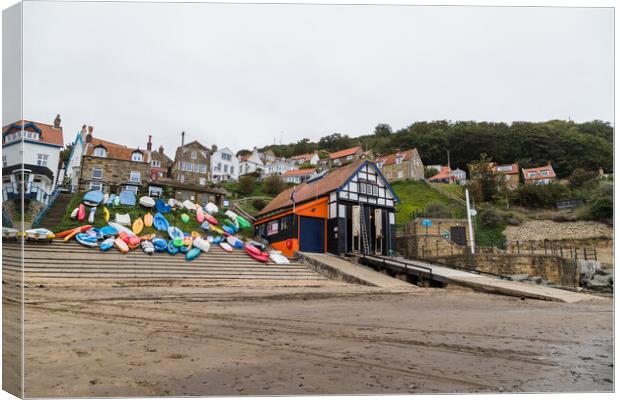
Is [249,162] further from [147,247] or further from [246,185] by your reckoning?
[147,247]

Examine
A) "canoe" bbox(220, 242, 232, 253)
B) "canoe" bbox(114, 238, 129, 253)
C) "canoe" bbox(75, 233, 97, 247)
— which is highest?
"canoe" bbox(75, 233, 97, 247)

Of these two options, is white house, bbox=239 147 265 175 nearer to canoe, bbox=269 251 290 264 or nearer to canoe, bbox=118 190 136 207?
canoe, bbox=269 251 290 264

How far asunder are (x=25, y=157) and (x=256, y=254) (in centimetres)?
1057

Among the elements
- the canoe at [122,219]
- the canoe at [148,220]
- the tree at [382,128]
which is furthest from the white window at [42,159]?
the canoe at [148,220]

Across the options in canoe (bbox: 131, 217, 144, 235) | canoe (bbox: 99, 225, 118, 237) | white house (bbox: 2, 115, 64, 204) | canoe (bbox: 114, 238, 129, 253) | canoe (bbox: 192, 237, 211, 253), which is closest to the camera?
white house (bbox: 2, 115, 64, 204)

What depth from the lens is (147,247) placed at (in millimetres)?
11914

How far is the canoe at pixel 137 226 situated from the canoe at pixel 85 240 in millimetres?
1524

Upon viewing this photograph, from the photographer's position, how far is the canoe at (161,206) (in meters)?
14.7

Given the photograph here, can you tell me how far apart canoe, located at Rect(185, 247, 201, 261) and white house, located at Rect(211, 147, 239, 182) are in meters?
21.4

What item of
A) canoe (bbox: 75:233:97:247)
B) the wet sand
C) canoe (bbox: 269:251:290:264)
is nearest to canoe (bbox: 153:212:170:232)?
canoe (bbox: 75:233:97:247)

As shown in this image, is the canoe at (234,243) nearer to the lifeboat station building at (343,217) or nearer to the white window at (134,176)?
the lifeboat station building at (343,217)

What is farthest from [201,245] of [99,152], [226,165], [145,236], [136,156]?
Answer: [226,165]

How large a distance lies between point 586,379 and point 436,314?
9.84 feet

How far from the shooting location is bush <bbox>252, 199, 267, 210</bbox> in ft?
82.8
